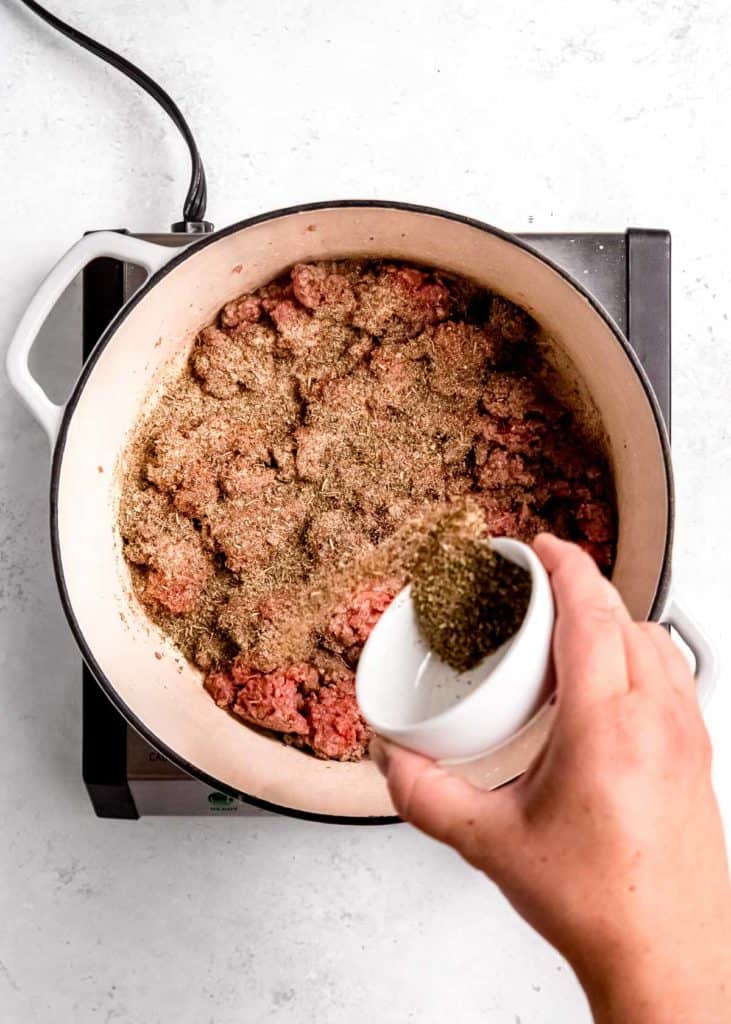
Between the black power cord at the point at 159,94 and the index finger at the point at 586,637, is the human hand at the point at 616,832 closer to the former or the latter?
the index finger at the point at 586,637

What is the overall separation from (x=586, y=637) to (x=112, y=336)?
461 mm

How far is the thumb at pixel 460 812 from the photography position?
1.95ft

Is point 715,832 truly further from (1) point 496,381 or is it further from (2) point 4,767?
(2) point 4,767

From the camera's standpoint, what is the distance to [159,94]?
104cm

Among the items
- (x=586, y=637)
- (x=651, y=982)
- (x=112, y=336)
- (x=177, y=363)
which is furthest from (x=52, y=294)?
(x=651, y=982)

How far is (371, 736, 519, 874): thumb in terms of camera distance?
A: 59 centimetres

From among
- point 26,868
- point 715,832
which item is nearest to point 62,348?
point 26,868

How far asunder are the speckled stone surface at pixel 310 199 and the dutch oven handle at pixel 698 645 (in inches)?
9.7

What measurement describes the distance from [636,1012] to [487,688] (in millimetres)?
199

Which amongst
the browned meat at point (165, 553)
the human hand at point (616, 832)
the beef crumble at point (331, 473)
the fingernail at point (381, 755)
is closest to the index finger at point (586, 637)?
the human hand at point (616, 832)

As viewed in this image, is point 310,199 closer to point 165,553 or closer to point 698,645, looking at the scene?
point 165,553

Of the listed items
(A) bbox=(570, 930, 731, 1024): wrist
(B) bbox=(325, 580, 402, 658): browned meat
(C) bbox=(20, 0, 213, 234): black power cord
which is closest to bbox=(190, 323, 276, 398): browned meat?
Result: (C) bbox=(20, 0, 213, 234): black power cord

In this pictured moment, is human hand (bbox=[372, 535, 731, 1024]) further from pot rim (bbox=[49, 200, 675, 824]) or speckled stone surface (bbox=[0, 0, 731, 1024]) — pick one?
speckled stone surface (bbox=[0, 0, 731, 1024])

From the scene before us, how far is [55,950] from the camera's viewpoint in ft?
3.54
